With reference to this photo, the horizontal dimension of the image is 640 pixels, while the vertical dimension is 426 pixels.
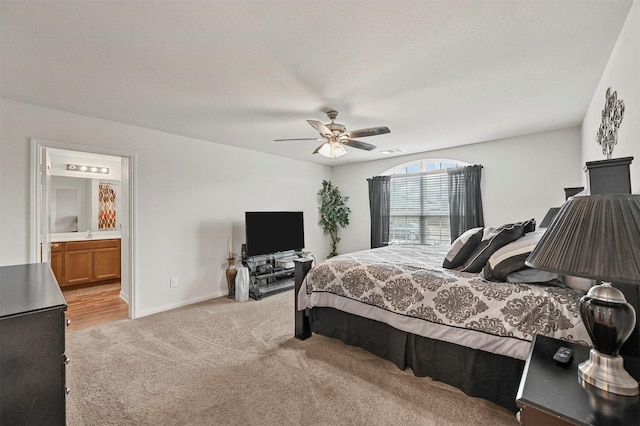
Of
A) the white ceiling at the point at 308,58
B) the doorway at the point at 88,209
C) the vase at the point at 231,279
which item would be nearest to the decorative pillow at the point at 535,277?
the white ceiling at the point at 308,58

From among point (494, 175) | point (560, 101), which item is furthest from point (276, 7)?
point (494, 175)

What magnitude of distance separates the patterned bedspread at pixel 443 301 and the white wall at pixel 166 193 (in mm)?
2106

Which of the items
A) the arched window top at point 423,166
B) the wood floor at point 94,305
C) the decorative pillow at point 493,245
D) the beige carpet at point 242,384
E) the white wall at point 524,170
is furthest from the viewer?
the arched window top at point 423,166

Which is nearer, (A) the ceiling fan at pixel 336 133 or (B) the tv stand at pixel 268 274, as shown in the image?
(A) the ceiling fan at pixel 336 133

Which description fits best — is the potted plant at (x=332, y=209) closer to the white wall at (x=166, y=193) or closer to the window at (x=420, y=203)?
the window at (x=420, y=203)

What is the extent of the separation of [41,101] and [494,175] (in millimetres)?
5742

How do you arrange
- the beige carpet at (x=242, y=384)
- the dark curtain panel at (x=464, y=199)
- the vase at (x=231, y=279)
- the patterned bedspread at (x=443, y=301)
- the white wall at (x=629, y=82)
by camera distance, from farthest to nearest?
the dark curtain panel at (x=464, y=199)
the vase at (x=231, y=279)
the beige carpet at (x=242, y=384)
the patterned bedspread at (x=443, y=301)
the white wall at (x=629, y=82)

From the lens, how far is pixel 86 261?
482 cm

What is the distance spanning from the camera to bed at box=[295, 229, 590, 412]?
1.70m

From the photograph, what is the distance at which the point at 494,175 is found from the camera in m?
4.34

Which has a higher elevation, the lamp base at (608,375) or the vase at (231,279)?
the lamp base at (608,375)

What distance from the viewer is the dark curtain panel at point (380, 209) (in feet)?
18.4

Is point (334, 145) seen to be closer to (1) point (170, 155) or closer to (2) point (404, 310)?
(2) point (404, 310)

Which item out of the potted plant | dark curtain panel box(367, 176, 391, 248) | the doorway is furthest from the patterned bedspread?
the doorway
